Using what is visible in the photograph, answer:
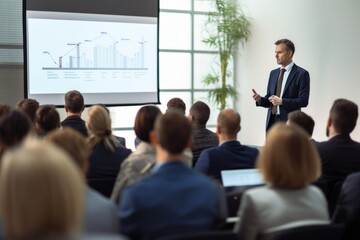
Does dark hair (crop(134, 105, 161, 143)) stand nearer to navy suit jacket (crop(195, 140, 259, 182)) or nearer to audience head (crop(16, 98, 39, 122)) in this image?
navy suit jacket (crop(195, 140, 259, 182))

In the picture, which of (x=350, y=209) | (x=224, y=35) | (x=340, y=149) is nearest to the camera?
(x=350, y=209)

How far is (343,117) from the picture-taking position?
136 inches

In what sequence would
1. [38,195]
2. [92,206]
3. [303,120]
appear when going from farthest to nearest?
1. [303,120]
2. [92,206]
3. [38,195]

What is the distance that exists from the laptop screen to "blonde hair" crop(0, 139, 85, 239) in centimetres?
180

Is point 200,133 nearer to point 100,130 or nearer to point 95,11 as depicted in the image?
point 100,130

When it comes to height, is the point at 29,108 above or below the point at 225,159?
above

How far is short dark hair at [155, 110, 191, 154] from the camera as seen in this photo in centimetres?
224

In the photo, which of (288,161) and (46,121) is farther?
(46,121)

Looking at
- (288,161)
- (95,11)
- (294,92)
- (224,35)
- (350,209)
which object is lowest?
(350,209)

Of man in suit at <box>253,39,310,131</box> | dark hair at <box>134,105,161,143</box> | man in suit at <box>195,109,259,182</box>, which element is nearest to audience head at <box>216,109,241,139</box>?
man in suit at <box>195,109,259,182</box>

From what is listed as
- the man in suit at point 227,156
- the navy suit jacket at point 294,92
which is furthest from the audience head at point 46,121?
the navy suit jacket at point 294,92

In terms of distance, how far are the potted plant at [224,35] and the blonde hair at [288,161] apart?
6567mm

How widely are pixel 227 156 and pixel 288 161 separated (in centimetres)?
129

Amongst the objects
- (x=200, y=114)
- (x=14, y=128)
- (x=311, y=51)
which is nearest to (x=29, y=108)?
(x=200, y=114)
